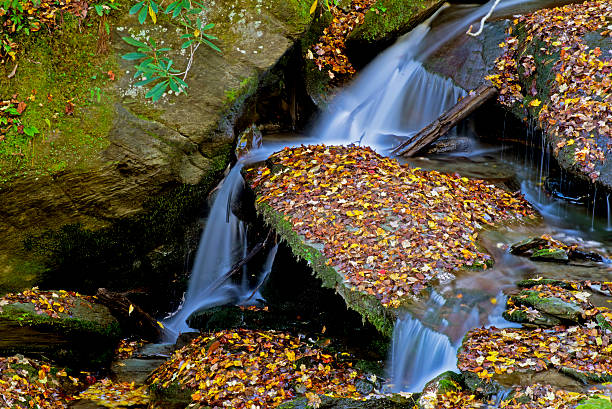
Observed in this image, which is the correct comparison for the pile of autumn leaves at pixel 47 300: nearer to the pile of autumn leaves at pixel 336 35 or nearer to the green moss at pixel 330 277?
the green moss at pixel 330 277

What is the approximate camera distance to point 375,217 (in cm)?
675

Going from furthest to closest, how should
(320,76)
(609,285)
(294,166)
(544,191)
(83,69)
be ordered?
(320,76), (544,191), (294,166), (83,69), (609,285)

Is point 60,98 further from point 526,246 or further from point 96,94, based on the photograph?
point 526,246

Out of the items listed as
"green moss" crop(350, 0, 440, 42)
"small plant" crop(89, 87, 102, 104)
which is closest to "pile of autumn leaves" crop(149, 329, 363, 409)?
"small plant" crop(89, 87, 102, 104)

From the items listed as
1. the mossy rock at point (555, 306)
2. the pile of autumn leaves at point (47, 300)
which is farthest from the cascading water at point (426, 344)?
the pile of autumn leaves at point (47, 300)

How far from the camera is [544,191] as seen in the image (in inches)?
327

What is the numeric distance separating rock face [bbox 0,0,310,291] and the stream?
74 centimetres

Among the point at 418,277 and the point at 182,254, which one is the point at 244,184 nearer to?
the point at 182,254

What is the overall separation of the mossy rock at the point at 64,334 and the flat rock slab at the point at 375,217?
8.40 ft

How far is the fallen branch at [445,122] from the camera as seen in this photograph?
873cm

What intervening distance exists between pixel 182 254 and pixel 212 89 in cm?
251

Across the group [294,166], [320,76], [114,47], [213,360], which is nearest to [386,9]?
[320,76]

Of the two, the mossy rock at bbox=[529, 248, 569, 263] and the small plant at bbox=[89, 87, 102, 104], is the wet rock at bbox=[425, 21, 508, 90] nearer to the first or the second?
the mossy rock at bbox=[529, 248, 569, 263]

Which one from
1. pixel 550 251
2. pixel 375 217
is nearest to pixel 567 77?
pixel 550 251
